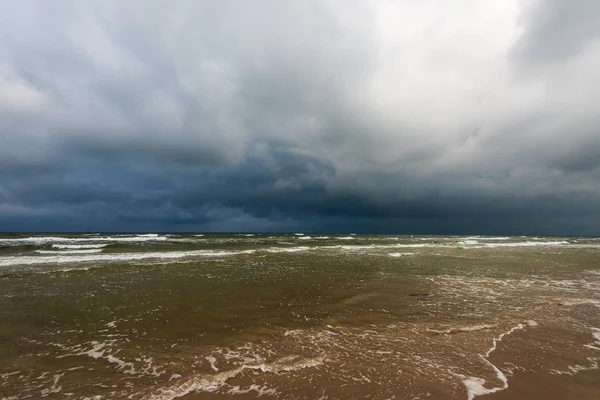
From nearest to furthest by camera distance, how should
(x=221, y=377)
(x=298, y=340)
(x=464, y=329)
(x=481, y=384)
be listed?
(x=481, y=384)
(x=221, y=377)
(x=298, y=340)
(x=464, y=329)

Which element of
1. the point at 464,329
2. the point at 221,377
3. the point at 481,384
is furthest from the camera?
the point at 464,329

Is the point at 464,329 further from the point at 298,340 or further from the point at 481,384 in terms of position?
the point at 298,340

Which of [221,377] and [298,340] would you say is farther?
[298,340]

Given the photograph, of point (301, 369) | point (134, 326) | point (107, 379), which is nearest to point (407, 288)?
point (301, 369)

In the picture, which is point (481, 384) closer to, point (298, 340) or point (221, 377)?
point (298, 340)

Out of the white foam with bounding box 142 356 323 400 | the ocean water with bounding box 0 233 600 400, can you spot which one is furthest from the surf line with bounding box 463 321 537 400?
the white foam with bounding box 142 356 323 400

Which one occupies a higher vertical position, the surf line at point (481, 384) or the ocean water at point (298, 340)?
the ocean water at point (298, 340)

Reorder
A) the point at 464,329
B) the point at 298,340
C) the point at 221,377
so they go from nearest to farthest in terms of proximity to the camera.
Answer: the point at 221,377 < the point at 298,340 < the point at 464,329

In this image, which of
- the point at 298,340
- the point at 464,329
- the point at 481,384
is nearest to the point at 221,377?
the point at 298,340

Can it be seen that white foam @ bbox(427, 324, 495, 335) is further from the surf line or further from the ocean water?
the surf line

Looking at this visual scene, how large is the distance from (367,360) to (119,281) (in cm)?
1541

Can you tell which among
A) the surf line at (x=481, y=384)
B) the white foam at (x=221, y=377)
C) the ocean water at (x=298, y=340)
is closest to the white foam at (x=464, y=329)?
the ocean water at (x=298, y=340)

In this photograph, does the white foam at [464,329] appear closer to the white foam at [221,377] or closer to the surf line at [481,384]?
the surf line at [481,384]

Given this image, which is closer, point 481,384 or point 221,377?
point 481,384
